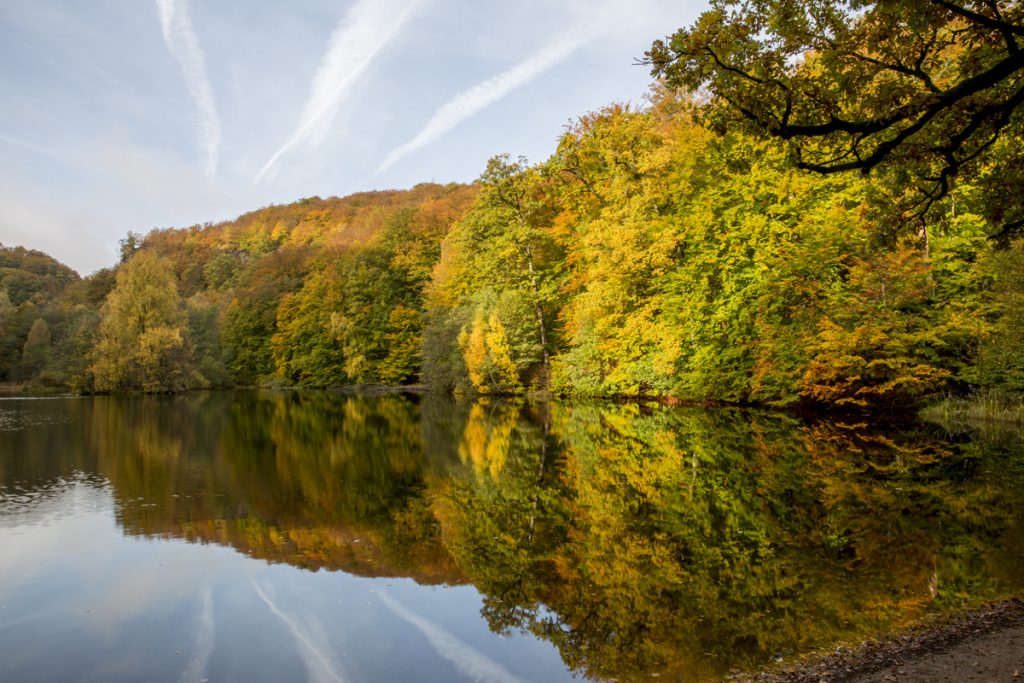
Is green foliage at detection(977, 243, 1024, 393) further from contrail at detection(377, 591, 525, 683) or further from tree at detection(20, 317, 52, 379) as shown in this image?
tree at detection(20, 317, 52, 379)

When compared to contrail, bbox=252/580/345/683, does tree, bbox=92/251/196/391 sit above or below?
above

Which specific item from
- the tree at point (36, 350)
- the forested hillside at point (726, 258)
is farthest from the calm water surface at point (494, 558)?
the tree at point (36, 350)

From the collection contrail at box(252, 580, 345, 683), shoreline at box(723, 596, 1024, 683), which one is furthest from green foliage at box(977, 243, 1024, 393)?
contrail at box(252, 580, 345, 683)

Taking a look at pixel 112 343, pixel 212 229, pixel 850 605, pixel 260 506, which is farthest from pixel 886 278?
pixel 212 229

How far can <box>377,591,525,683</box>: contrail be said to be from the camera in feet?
16.4

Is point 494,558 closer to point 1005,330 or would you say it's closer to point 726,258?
point 1005,330

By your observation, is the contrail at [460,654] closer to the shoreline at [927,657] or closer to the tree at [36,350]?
the shoreline at [927,657]

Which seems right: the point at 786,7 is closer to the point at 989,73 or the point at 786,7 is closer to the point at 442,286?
the point at 989,73

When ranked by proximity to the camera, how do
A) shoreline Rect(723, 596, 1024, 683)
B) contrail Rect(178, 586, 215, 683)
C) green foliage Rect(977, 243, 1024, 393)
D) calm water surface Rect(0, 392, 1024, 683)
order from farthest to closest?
green foliage Rect(977, 243, 1024, 393), calm water surface Rect(0, 392, 1024, 683), contrail Rect(178, 586, 215, 683), shoreline Rect(723, 596, 1024, 683)

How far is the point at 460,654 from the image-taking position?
5.38 metres

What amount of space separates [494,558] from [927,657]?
4.34 m

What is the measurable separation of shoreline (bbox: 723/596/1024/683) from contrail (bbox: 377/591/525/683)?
1665mm

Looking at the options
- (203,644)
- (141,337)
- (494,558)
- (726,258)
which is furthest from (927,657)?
(141,337)

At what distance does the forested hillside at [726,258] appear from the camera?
26.7ft
